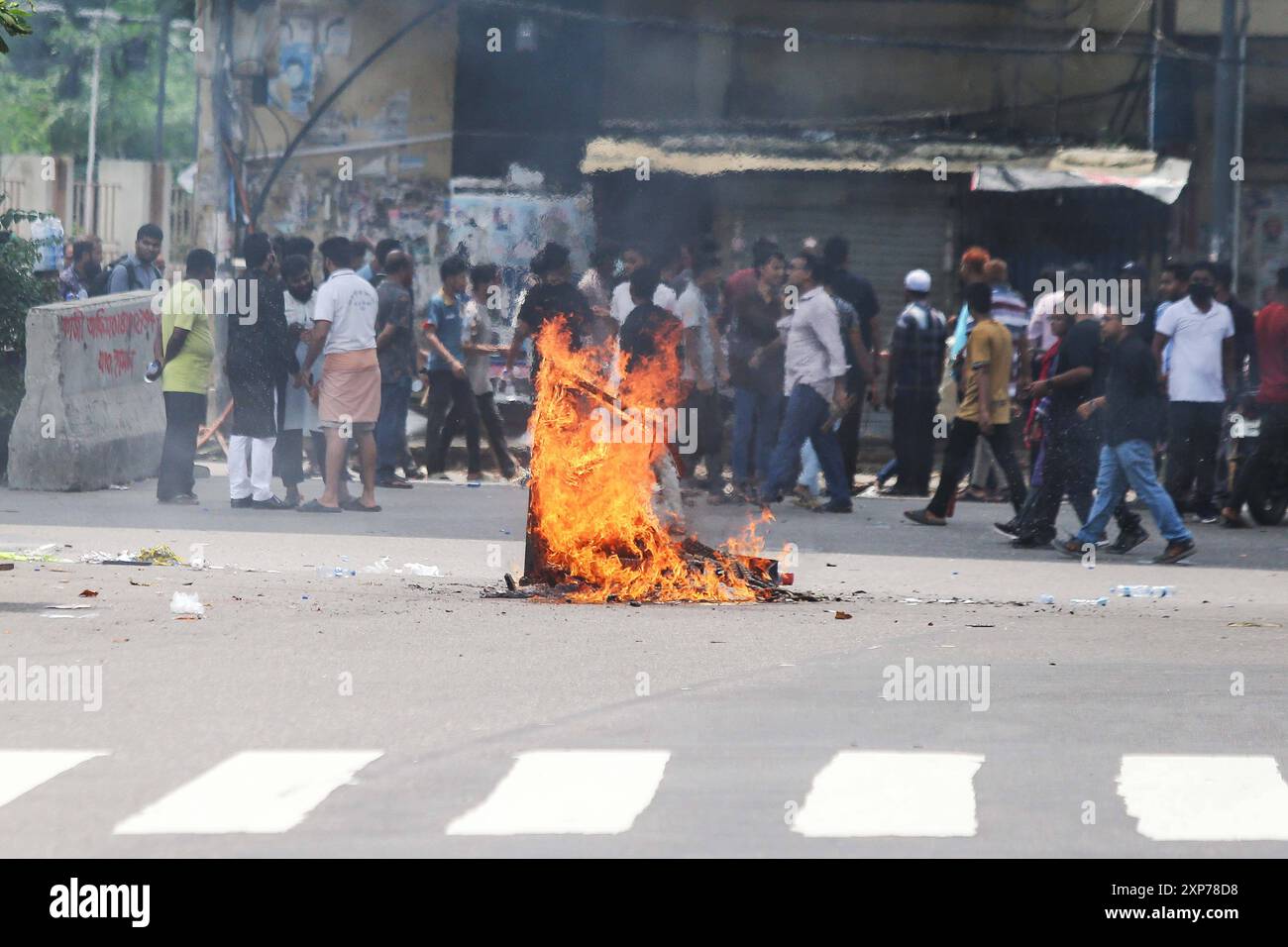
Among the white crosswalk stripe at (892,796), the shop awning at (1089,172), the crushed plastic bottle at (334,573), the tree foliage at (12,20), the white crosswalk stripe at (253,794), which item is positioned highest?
the shop awning at (1089,172)

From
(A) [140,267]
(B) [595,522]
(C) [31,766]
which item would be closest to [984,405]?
(B) [595,522]

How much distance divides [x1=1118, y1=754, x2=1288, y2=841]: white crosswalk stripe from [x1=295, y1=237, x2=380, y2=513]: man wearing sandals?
9.13m

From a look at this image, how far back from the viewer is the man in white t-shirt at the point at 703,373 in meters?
17.6

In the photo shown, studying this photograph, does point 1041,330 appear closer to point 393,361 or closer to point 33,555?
point 393,361

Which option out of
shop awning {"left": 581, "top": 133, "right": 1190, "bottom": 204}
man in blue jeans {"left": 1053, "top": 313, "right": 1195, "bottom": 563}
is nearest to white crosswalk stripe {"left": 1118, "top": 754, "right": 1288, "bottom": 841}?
man in blue jeans {"left": 1053, "top": 313, "right": 1195, "bottom": 563}

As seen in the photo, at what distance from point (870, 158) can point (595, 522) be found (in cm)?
1126

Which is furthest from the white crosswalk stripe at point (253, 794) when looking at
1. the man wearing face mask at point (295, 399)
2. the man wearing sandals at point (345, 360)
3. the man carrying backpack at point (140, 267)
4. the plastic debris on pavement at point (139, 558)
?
the man carrying backpack at point (140, 267)

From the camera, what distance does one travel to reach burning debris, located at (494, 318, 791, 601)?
38.3 ft

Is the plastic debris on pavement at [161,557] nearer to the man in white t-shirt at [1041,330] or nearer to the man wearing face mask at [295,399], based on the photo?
the man wearing face mask at [295,399]

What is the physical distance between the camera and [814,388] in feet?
55.1

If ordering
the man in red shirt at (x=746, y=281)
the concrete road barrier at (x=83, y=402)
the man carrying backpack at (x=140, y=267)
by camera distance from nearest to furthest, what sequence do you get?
the concrete road barrier at (x=83, y=402) → the man in red shirt at (x=746, y=281) → the man carrying backpack at (x=140, y=267)

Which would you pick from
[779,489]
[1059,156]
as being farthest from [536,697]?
[1059,156]

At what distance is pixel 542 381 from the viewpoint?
38.6ft

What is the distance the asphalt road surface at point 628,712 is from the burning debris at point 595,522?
252mm
